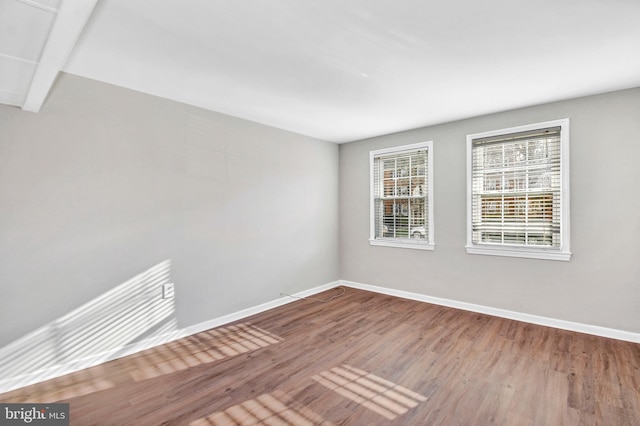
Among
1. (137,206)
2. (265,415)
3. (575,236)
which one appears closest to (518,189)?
(575,236)

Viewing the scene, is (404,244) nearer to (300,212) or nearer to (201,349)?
(300,212)

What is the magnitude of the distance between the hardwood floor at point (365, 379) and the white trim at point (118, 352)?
63 millimetres

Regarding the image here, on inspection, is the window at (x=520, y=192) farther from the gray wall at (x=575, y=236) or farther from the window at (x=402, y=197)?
the window at (x=402, y=197)

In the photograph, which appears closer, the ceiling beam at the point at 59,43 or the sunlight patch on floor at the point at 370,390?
the ceiling beam at the point at 59,43

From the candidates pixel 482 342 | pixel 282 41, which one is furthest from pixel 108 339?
pixel 482 342

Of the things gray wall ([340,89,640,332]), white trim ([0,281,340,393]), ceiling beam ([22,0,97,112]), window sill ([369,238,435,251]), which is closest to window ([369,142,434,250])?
window sill ([369,238,435,251])

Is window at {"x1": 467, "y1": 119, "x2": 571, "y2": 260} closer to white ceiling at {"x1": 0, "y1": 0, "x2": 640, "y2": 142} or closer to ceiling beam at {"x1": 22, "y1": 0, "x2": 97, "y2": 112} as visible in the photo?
white ceiling at {"x1": 0, "y1": 0, "x2": 640, "y2": 142}

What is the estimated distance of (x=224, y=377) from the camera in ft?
8.03

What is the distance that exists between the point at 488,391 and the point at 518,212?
7.31 feet

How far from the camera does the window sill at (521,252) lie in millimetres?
3295

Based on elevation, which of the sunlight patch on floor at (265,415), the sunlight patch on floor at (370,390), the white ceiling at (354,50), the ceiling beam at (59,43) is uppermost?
the white ceiling at (354,50)

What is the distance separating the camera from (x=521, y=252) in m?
3.53

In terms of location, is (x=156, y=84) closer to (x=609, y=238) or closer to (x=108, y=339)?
(x=108, y=339)

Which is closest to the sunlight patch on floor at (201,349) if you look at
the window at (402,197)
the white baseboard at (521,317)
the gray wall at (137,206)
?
the gray wall at (137,206)
